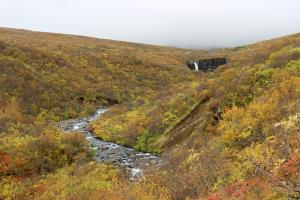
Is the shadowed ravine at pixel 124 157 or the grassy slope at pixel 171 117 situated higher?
the grassy slope at pixel 171 117

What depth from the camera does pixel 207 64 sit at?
8181 centimetres

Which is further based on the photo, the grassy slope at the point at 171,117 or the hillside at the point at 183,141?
the grassy slope at the point at 171,117

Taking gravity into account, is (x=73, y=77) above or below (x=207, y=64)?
above

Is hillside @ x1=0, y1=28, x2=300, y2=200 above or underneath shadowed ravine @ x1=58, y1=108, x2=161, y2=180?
above

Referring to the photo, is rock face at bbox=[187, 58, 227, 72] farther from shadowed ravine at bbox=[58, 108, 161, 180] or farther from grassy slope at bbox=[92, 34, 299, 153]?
shadowed ravine at bbox=[58, 108, 161, 180]

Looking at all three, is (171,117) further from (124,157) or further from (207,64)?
(207,64)

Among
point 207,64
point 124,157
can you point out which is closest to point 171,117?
point 124,157

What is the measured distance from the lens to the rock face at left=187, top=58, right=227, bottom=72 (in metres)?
80.8

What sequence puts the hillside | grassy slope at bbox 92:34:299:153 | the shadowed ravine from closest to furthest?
the hillside < the shadowed ravine < grassy slope at bbox 92:34:299:153

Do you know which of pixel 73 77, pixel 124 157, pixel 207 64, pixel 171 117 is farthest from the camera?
pixel 207 64

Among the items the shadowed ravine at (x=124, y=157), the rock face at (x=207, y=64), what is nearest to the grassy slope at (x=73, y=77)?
the rock face at (x=207, y=64)

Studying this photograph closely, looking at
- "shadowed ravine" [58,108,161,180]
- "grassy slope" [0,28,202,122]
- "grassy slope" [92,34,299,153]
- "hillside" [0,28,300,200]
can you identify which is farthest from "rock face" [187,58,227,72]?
"shadowed ravine" [58,108,161,180]

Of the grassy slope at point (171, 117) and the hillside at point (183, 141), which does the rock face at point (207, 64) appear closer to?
the hillside at point (183, 141)

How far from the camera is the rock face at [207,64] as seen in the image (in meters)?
80.8
